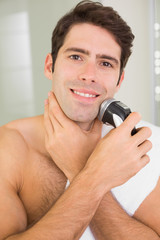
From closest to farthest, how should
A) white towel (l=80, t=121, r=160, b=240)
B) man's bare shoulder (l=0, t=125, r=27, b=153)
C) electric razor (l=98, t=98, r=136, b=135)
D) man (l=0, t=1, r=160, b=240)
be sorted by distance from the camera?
man (l=0, t=1, r=160, b=240) < electric razor (l=98, t=98, r=136, b=135) < man's bare shoulder (l=0, t=125, r=27, b=153) < white towel (l=80, t=121, r=160, b=240)

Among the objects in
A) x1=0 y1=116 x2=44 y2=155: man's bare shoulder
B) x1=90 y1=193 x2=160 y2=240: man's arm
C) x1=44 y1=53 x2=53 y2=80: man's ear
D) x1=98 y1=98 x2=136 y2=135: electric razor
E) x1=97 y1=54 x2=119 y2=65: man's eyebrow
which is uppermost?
x1=97 y1=54 x2=119 y2=65: man's eyebrow

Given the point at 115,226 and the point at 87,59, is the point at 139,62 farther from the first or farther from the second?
the point at 115,226

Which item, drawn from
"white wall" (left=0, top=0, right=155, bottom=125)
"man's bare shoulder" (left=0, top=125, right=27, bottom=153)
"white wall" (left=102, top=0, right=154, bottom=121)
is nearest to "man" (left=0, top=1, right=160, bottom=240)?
"man's bare shoulder" (left=0, top=125, right=27, bottom=153)

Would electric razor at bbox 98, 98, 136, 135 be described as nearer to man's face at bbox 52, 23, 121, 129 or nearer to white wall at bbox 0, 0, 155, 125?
man's face at bbox 52, 23, 121, 129

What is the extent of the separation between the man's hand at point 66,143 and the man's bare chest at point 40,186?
0.48 ft

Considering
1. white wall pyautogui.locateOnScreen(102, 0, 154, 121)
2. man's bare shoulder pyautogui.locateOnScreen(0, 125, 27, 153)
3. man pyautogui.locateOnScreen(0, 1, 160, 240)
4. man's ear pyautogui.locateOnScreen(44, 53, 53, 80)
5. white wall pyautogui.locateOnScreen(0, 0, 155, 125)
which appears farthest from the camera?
white wall pyautogui.locateOnScreen(102, 0, 154, 121)

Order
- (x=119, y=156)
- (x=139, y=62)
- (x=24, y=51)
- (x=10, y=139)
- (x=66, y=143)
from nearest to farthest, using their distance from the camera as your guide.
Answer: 1. (x=119, y=156)
2. (x=66, y=143)
3. (x=10, y=139)
4. (x=24, y=51)
5. (x=139, y=62)

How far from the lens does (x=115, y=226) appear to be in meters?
1.14

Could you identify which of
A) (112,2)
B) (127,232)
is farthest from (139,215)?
(112,2)

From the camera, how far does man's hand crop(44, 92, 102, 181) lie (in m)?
1.11

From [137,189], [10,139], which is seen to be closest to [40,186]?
[10,139]

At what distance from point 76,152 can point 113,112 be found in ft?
0.68

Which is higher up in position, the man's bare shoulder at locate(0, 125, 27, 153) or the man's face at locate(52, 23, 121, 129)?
the man's face at locate(52, 23, 121, 129)

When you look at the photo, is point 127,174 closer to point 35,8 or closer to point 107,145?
point 107,145
